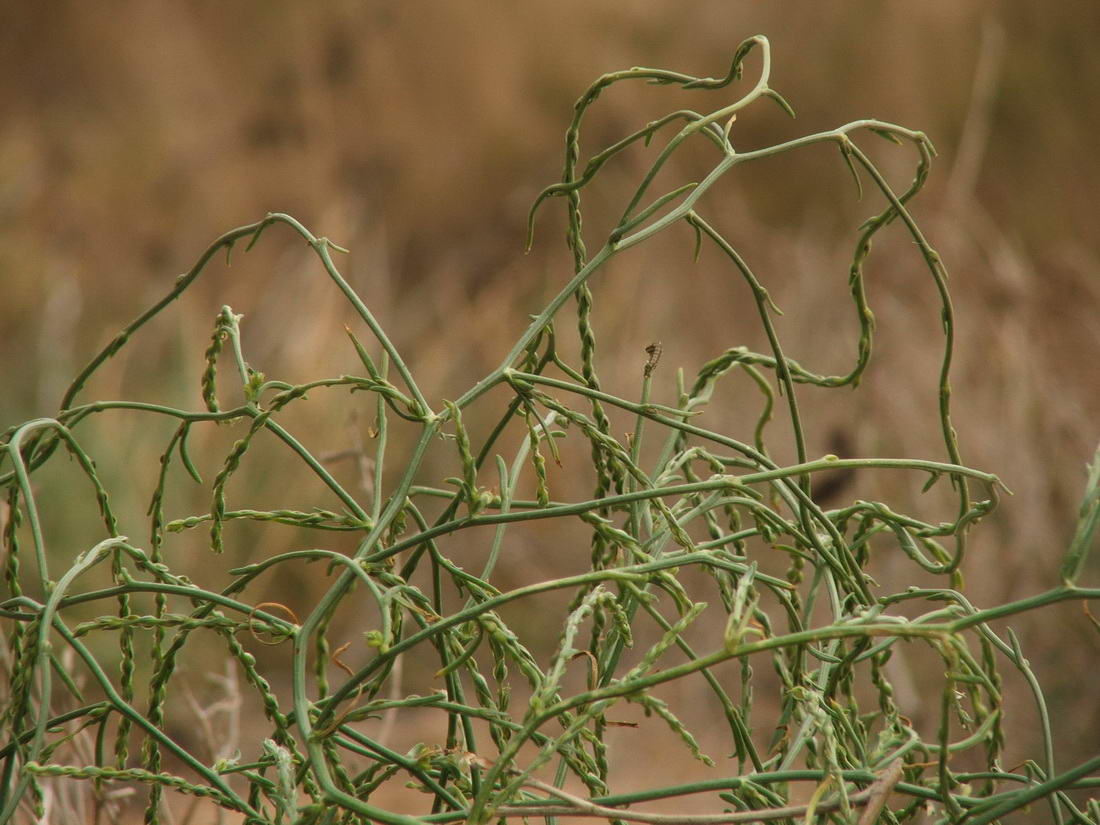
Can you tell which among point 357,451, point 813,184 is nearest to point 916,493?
point 357,451

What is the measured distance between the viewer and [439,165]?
564cm

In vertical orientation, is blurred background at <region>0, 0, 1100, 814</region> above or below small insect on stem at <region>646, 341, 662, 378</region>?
above

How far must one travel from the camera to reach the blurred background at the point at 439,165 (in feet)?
10.8

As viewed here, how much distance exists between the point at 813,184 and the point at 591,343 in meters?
5.08

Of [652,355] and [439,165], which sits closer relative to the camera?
[652,355]

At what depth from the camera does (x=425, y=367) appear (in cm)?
321

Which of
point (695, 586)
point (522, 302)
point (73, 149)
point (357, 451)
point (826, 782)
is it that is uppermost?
point (73, 149)

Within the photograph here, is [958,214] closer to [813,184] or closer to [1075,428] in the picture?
[1075,428]

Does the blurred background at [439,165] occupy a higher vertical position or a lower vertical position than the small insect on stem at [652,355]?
higher

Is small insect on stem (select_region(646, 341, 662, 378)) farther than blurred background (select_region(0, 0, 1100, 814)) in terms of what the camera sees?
No

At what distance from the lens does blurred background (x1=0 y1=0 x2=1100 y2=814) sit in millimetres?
3277

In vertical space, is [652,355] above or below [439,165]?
below

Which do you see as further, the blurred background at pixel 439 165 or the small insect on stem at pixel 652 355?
the blurred background at pixel 439 165

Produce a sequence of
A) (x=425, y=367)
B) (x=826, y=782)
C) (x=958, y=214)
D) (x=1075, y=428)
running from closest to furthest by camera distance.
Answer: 1. (x=826, y=782)
2. (x=1075, y=428)
3. (x=958, y=214)
4. (x=425, y=367)
